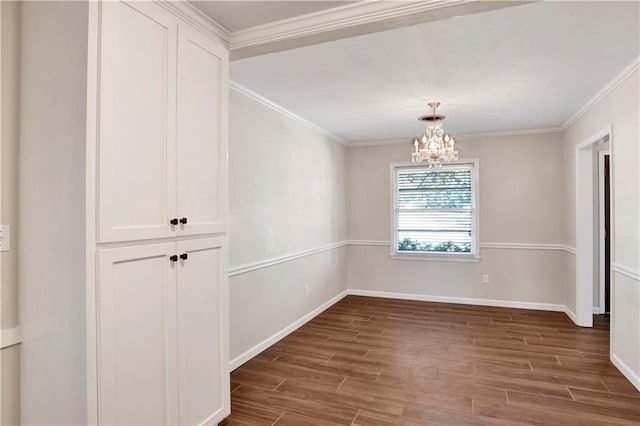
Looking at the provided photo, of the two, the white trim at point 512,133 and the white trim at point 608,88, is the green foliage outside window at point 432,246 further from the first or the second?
the white trim at point 608,88

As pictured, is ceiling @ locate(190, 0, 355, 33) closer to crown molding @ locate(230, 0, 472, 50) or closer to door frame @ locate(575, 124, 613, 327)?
crown molding @ locate(230, 0, 472, 50)

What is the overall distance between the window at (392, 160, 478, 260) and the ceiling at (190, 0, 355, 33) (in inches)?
156

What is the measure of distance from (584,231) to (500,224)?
115cm

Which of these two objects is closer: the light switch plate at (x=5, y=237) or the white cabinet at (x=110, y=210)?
the white cabinet at (x=110, y=210)

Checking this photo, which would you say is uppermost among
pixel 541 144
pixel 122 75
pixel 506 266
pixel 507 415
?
pixel 541 144

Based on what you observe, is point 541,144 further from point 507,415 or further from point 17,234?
point 17,234

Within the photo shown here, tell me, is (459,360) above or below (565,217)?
below

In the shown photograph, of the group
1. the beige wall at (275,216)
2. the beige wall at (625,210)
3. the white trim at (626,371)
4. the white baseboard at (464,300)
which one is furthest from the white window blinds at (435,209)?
the white trim at (626,371)

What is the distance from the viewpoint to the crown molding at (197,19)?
1.82 meters

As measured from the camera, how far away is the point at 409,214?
5.72m

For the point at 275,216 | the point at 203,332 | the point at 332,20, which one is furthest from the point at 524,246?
the point at 203,332

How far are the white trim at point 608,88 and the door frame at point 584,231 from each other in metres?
0.34

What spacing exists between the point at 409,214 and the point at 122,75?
15.5 ft

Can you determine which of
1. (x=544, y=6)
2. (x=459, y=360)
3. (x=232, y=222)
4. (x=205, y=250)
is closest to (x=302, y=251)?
(x=232, y=222)
